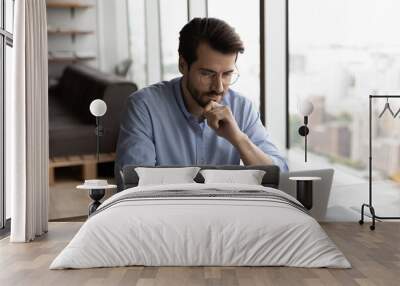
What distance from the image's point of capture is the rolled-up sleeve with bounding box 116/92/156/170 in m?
7.22

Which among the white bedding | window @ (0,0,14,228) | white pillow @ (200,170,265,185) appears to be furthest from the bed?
window @ (0,0,14,228)

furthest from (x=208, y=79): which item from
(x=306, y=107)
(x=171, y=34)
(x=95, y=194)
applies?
(x=95, y=194)

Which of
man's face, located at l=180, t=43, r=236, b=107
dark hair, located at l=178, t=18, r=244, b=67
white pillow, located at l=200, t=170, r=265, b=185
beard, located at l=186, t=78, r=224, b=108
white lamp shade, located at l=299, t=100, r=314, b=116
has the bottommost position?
white pillow, located at l=200, t=170, r=265, b=185

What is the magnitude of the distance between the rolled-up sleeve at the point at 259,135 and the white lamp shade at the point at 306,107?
A: 0.42 m

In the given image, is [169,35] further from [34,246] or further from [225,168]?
[34,246]

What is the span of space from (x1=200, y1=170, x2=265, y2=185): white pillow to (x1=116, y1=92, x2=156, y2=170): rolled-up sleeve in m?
0.67

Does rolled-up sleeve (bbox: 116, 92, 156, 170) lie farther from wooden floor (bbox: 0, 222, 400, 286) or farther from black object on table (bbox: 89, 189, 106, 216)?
wooden floor (bbox: 0, 222, 400, 286)

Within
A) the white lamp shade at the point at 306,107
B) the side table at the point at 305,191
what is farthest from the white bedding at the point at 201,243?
the white lamp shade at the point at 306,107

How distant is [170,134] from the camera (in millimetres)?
7246

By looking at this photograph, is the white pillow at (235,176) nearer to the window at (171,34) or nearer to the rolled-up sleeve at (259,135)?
the rolled-up sleeve at (259,135)

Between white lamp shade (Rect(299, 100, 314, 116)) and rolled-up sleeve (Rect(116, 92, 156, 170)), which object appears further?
white lamp shade (Rect(299, 100, 314, 116))

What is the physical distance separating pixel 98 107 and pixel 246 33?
164cm

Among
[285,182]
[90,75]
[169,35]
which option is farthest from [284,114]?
[90,75]

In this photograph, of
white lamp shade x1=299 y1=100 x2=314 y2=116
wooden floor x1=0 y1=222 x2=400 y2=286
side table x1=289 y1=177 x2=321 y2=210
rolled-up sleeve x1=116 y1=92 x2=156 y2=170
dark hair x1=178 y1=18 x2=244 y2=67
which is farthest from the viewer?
white lamp shade x1=299 y1=100 x2=314 y2=116
